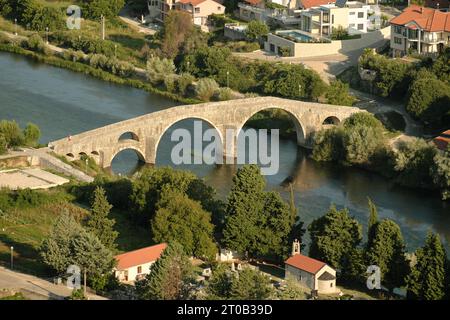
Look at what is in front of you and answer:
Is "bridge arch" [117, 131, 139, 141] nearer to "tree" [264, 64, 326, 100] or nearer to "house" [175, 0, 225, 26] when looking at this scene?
"tree" [264, 64, 326, 100]

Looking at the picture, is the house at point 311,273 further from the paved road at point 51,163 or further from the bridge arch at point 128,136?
the bridge arch at point 128,136

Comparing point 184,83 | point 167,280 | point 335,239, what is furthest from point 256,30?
point 167,280

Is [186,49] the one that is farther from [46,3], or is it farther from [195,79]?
[46,3]

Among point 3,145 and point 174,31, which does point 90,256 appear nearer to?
point 3,145

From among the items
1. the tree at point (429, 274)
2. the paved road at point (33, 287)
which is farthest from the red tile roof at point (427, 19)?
the paved road at point (33, 287)

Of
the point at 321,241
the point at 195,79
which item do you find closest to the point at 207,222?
the point at 321,241

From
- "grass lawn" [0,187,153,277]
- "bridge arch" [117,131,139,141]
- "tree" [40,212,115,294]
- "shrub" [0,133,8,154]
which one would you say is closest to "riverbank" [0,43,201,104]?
"bridge arch" [117,131,139,141]
